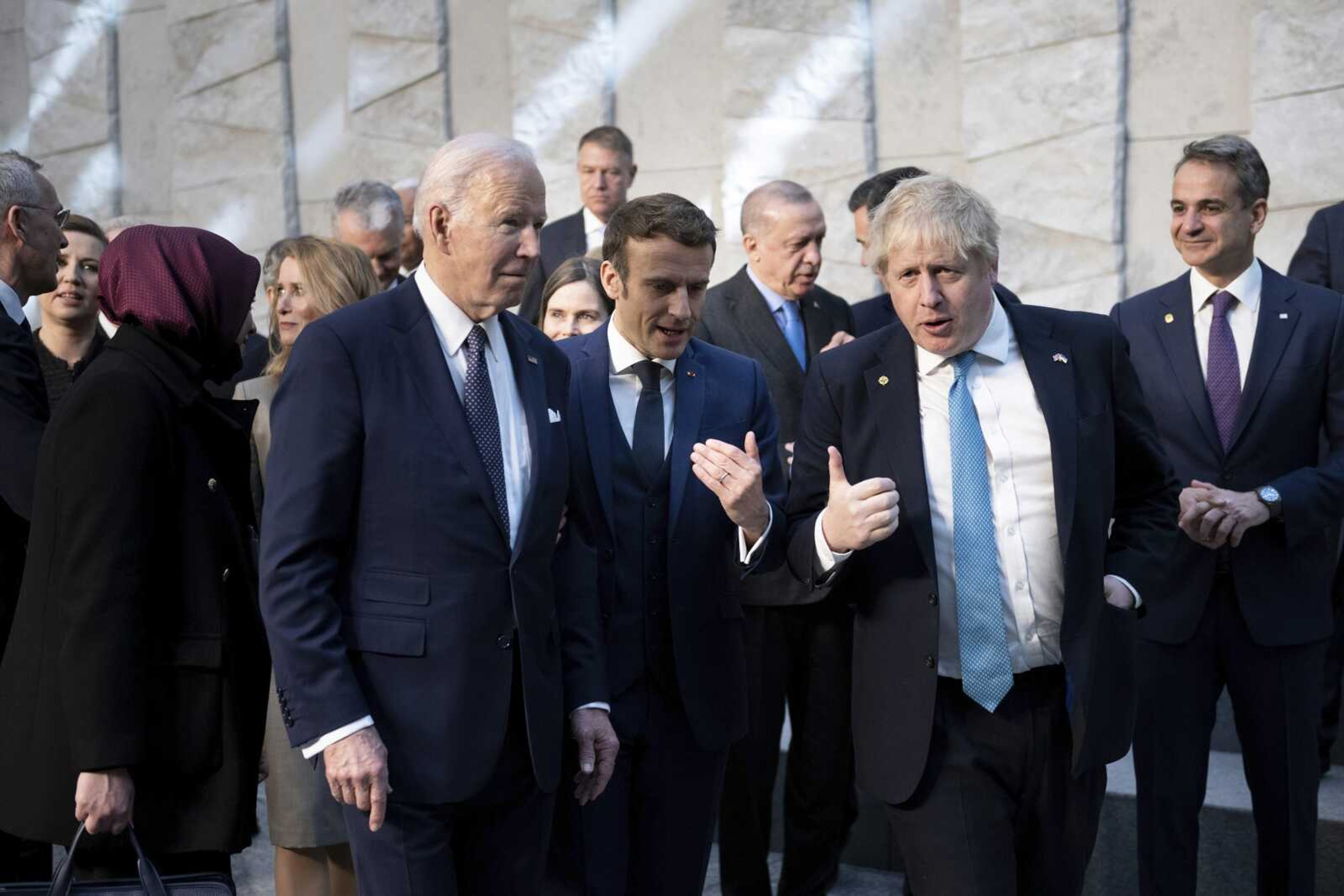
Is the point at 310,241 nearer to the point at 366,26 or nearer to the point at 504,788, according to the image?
the point at 504,788

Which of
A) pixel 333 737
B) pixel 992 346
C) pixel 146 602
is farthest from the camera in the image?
pixel 992 346

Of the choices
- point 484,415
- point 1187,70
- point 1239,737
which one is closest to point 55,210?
point 484,415

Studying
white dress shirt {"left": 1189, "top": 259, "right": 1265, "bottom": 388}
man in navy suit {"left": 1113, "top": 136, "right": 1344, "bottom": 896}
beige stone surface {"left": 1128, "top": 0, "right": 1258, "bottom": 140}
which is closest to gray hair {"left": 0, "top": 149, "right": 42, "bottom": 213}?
man in navy suit {"left": 1113, "top": 136, "right": 1344, "bottom": 896}

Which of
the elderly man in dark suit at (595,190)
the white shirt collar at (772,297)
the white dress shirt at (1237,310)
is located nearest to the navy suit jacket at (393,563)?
the white dress shirt at (1237,310)

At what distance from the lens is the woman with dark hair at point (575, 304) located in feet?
14.0

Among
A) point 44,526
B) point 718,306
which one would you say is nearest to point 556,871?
point 44,526

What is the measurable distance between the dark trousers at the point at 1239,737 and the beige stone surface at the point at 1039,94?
2.86 metres

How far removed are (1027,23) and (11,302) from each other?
4.30 m

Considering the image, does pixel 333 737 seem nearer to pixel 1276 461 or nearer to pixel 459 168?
pixel 459 168

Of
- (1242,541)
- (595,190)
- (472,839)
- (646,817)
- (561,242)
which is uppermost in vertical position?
(595,190)

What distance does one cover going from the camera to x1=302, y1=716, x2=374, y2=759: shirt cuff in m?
2.41

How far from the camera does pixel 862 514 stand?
2738mm

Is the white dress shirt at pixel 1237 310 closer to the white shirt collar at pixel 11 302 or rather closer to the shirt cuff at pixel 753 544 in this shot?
the shirt cuff at pixel 753 544

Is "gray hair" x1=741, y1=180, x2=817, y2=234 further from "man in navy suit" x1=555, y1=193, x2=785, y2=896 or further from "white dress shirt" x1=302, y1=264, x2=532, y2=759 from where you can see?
"white dress shirt" x1=302, y1=264, x2=532, y2=759
